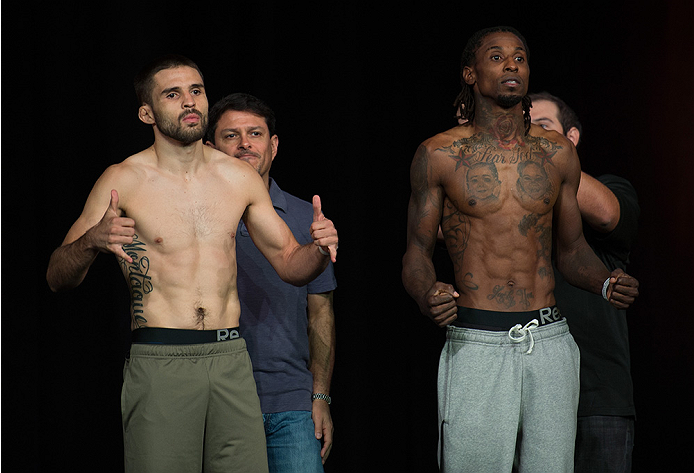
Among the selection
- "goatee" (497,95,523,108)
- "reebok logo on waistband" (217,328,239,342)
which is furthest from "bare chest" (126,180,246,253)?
"goatee" (497,95,523,108)

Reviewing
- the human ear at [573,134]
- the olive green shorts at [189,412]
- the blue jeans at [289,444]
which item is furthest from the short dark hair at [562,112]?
the olive green shorts at [189,412]

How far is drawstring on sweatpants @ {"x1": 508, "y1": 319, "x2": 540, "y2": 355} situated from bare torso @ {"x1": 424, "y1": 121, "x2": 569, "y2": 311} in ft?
0.17

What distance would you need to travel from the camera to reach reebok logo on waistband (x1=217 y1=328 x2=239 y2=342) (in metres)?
2.22

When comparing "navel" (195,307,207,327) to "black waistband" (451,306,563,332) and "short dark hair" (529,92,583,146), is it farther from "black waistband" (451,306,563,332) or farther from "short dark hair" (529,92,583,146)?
"short dark hair" (529,92,583,146)

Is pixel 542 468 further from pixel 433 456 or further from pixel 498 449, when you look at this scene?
pixel 433 456

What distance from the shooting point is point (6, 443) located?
119 inches

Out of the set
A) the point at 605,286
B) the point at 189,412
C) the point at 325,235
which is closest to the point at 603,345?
the point at 605,286

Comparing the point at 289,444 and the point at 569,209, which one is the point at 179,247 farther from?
the point at 569,209

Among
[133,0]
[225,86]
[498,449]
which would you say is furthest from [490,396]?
[133,0]

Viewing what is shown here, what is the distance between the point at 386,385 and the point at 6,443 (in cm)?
163

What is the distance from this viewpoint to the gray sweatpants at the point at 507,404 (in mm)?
2236

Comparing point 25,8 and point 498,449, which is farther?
point 25,8

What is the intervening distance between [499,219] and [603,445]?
88 centimetres

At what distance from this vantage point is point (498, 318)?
90.9 inches
